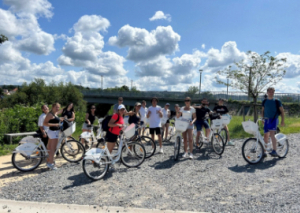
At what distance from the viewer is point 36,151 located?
6258 millimetres

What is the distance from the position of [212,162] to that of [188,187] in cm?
206

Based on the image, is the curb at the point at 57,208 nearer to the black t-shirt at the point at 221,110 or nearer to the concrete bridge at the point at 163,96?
the black t-shirt at the point at 221,110

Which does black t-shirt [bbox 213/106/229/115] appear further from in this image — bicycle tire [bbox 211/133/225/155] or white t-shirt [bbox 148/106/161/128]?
white t-shirt [bbox 148/106/161/128]

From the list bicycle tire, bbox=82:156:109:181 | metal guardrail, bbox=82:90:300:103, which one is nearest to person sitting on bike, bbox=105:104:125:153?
bicycle tire, bbox=82:156:109:181

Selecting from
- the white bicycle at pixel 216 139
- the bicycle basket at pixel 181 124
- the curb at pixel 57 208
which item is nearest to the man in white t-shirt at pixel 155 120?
the bicycle basket at pixel 181 124

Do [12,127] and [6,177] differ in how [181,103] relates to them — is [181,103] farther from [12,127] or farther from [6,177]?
[6,177]

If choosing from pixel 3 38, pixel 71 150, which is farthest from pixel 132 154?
pixel 3 38

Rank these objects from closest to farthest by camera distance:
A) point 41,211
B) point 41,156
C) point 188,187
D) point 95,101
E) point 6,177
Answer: point 41,211 < point 188,187 < point 6,177 < point 41,156 < point 95,101

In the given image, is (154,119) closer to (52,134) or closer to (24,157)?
(52,134)

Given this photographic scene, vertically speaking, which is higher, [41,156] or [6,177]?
[41,156]

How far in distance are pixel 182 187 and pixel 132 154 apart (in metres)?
1.83

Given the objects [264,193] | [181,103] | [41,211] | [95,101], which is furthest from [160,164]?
[95,101]

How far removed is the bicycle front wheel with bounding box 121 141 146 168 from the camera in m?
6.15

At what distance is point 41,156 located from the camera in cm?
629
